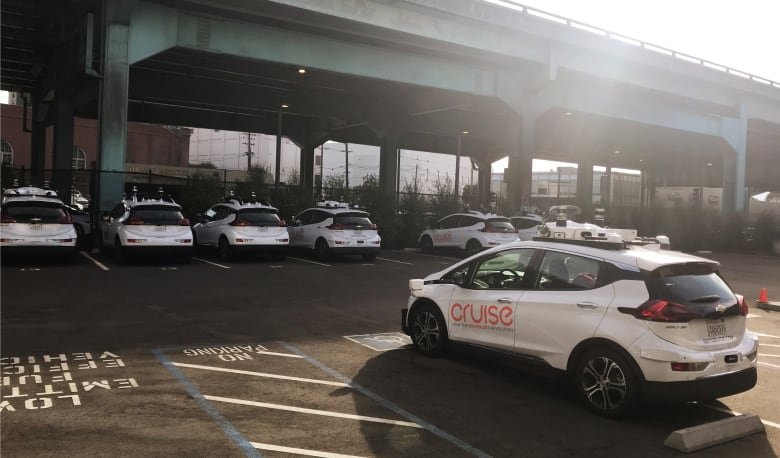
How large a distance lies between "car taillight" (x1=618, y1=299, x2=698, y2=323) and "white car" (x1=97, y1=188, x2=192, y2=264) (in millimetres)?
12779

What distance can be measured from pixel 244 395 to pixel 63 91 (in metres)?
25.9

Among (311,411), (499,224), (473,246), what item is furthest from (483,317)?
(499,224)

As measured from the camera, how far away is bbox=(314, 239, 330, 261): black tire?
1877 cm

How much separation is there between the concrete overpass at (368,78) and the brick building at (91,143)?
2832cm

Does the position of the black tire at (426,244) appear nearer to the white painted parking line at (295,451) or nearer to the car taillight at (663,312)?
the car taillight at (663,312)

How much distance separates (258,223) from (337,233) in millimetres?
2388

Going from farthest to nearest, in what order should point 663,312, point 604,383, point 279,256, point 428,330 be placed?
point 279,256, point 428,330, point 604,383, point 663,312

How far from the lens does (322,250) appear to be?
62.1 ft

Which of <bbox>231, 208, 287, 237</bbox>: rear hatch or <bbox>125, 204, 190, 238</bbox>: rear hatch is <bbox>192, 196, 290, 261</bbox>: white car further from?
<bbox>125, 204, 190, 238</bbox>: rear hatch

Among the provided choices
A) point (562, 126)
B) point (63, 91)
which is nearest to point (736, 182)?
point (562, 126)

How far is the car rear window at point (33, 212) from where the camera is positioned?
1459cm

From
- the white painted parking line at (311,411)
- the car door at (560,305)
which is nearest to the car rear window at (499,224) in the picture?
the car door at (560,305)

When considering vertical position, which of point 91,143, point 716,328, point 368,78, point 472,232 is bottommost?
point 716,328

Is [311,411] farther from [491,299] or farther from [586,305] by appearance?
[586,305]
